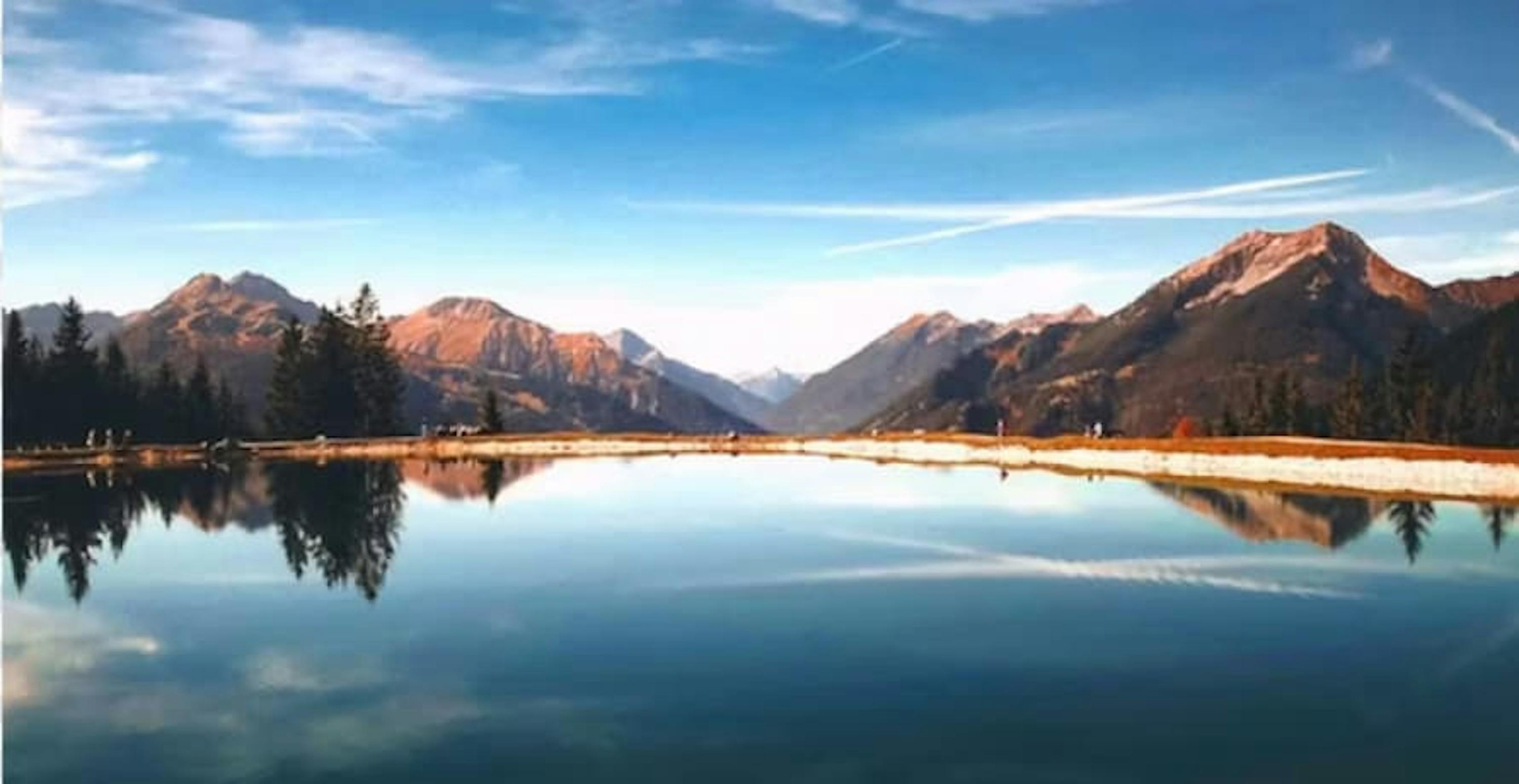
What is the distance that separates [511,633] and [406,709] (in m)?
6.55

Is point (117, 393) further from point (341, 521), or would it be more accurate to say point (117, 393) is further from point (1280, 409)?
point (1280, 409)

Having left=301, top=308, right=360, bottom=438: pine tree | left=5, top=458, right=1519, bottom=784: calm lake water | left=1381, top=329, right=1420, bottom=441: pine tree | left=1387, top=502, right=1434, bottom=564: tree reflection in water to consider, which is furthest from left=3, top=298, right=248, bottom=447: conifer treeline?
left=1381, top=329, right=1420, bottom=441: pine tree

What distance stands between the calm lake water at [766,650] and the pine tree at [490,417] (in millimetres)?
82167

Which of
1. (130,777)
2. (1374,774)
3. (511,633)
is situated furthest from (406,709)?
(1374,774)

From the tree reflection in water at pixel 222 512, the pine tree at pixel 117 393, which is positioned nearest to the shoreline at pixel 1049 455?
the pine tree at pixel 117 393

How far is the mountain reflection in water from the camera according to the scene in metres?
40.4

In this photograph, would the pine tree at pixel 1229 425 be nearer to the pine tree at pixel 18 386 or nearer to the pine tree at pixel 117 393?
the pine tree at pixel 117 393

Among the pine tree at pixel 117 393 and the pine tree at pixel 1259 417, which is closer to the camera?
the pine tree at pixel 117 393

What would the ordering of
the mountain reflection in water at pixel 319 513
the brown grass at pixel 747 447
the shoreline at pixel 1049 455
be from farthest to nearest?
the brown grass at pixel 747 447 → the shoreline at pixel 1049 455 → the mountain reflection in water at pixel 319 513

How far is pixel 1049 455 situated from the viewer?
95.1m

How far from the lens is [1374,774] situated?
55.6 ft

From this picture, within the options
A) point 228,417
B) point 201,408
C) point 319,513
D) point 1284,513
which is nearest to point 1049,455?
point 1284,513

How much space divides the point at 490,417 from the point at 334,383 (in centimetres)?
1865

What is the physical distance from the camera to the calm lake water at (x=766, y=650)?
59.5 feet
